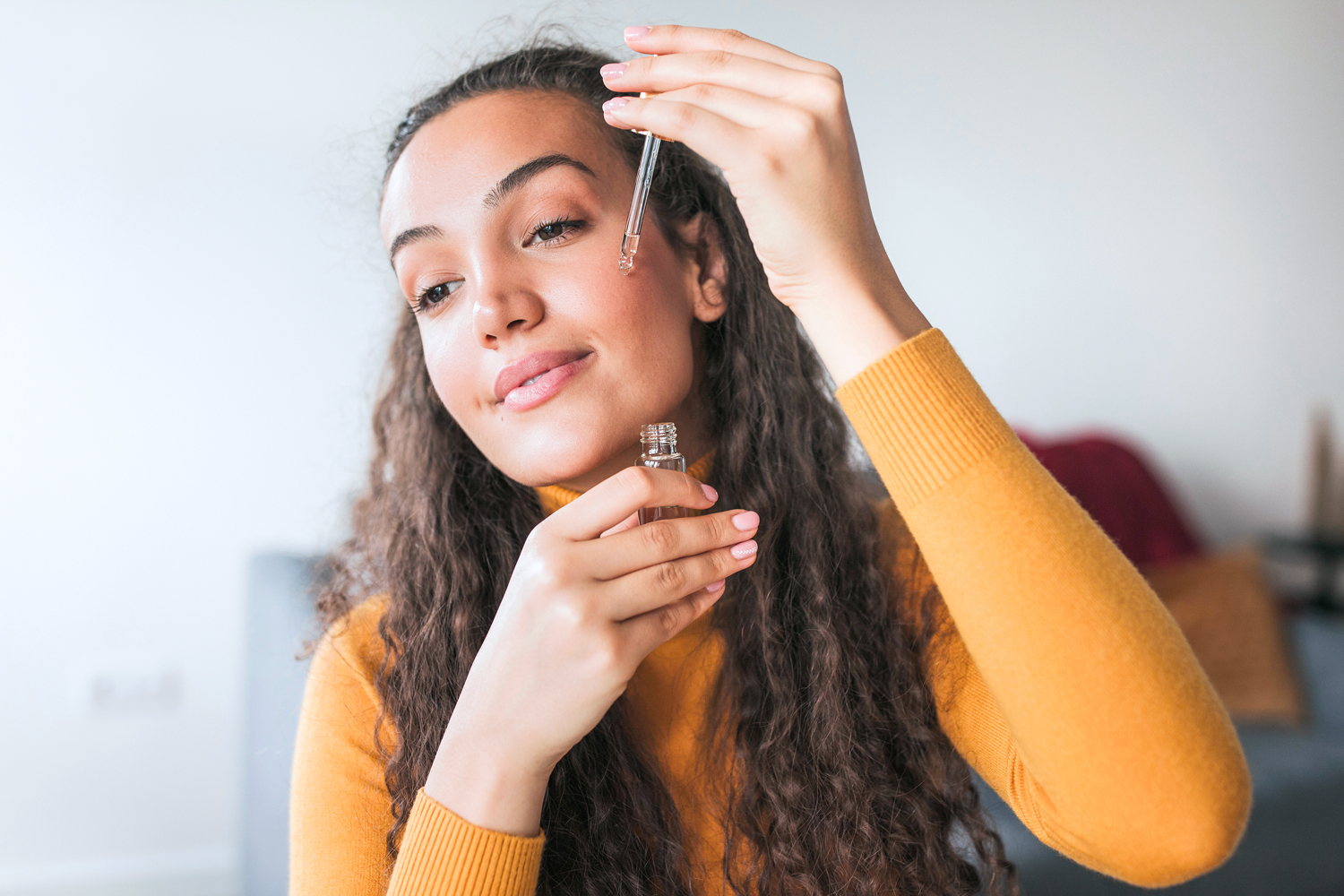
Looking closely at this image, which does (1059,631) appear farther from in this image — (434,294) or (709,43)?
(434,294)

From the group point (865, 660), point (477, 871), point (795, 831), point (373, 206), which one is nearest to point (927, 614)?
point (865, 660)

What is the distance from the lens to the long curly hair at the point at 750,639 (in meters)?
0.97

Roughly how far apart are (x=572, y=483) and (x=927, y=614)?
1.45 ft

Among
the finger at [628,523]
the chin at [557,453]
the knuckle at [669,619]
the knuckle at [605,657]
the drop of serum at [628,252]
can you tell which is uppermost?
the drop of serum at [628,252]

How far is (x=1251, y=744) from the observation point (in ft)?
7.09

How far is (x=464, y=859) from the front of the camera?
739 mm

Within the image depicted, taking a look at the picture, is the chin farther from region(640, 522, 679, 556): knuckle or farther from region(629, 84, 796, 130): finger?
region(629, 84, 796, 130): finger

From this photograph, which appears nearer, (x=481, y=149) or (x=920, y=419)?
(x=920, y=419)

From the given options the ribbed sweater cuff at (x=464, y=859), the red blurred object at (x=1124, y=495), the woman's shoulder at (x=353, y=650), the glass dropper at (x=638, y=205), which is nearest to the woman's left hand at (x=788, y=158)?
the glass dropper at (x=638, y=205)

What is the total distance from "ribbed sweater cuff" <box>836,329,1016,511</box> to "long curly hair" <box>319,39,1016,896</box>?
1.20 ft

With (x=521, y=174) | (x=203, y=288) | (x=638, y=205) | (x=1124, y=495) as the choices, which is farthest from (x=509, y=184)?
(x=1124, y=495)

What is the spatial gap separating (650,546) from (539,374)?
0.81 feet

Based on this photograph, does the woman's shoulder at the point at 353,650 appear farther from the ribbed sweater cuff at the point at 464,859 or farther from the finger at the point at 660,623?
the finger at the point at 660,623

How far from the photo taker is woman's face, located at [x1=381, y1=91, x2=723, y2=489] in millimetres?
893
